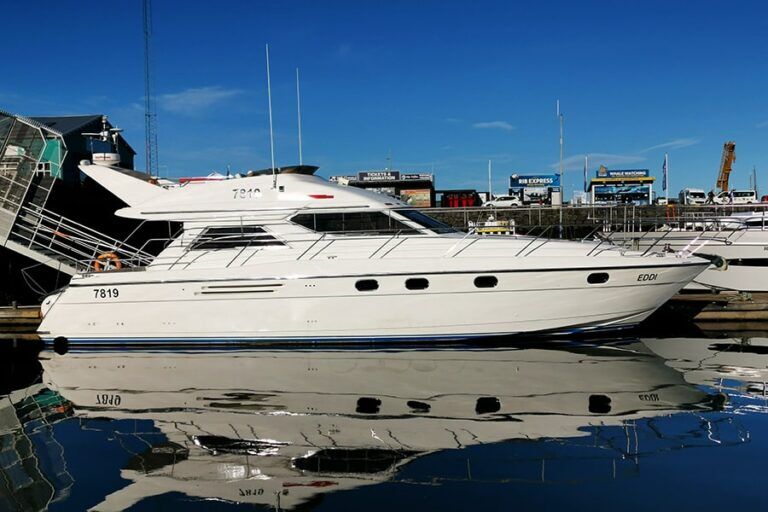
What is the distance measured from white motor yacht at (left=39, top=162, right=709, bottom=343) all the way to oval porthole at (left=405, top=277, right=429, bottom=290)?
0.02 metres

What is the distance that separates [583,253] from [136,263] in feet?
31.7

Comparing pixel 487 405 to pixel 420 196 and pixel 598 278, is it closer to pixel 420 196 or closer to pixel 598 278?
pixel 598 278

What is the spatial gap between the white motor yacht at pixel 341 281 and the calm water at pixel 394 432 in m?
0.67

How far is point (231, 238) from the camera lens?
34.4ft

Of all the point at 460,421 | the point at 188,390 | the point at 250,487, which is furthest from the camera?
the point at 188,390

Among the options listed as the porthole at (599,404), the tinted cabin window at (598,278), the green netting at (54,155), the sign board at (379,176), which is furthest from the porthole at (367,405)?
the sign board at (379,176)

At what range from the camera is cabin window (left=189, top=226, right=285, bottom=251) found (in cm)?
1034

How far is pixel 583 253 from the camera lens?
973 cm

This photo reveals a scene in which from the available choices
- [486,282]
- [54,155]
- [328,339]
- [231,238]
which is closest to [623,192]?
[486,282]

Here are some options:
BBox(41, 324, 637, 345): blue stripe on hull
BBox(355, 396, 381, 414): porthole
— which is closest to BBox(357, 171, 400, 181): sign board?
BBox(41, 324, 637, 345): blue stripe on hull

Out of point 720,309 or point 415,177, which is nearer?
point 720,309

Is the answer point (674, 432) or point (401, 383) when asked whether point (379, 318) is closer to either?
point (401, 383)

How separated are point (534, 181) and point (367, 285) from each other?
54.3 m

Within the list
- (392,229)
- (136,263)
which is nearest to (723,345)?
(392,229)
